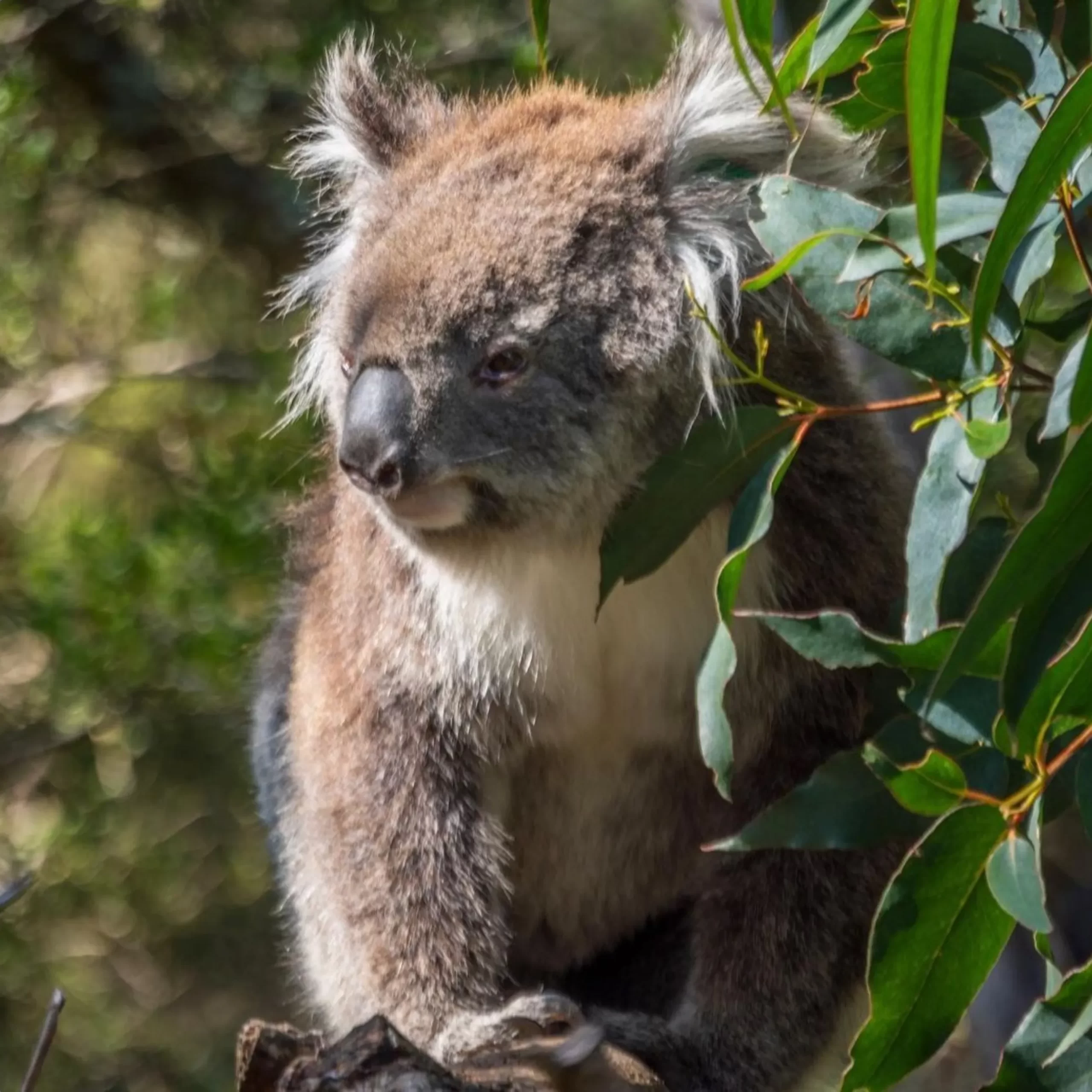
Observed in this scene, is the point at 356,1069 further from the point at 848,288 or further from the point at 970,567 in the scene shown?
the point at 848,288

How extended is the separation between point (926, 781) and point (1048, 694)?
0.18 m

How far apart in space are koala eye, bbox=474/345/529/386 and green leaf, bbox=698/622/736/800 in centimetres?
78

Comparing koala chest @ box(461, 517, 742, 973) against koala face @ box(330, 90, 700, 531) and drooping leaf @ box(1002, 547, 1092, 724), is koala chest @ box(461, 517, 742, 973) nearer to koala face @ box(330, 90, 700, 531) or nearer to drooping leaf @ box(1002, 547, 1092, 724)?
koala face @ box(330, 90, 700, 531)

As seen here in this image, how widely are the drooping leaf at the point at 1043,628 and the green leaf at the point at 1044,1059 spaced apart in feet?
1.14

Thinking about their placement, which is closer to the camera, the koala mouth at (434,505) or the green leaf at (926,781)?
the green leaf at (926,781)

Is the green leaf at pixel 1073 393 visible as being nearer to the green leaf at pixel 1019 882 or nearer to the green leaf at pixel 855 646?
the green leaf at pixel 855 646

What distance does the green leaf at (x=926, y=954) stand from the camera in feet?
6.11

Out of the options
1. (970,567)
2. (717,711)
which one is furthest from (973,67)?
(717,711)

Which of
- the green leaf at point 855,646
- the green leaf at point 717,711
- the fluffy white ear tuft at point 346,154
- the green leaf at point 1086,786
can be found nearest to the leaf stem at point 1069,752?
the green leaf at point 1086,786

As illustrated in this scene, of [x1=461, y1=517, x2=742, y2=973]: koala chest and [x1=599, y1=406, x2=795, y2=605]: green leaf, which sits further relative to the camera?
[x1=461, y1=517, x2=742, y2=973]: koala chest

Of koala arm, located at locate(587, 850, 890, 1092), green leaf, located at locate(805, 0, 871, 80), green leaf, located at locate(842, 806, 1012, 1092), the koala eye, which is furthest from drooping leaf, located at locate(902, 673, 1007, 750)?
koala arm, located at locate(587, 850, 890, 1092)

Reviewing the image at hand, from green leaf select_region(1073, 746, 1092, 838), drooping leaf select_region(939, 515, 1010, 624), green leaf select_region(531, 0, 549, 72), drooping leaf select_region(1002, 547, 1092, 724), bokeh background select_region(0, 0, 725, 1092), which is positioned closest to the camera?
drooping leaf select_region(1002, 547, 1092, 724)

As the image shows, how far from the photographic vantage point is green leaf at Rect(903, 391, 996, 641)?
1.98m

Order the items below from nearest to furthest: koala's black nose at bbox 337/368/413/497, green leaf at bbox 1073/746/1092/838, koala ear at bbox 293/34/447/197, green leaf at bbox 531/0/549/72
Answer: green leaf at bbox 1073/746/1092/838
green leaf at bbox 531/0/549/72
koala's black nose at bbox 337/368/413/497
koala ear at bbox 293/34/447/197
